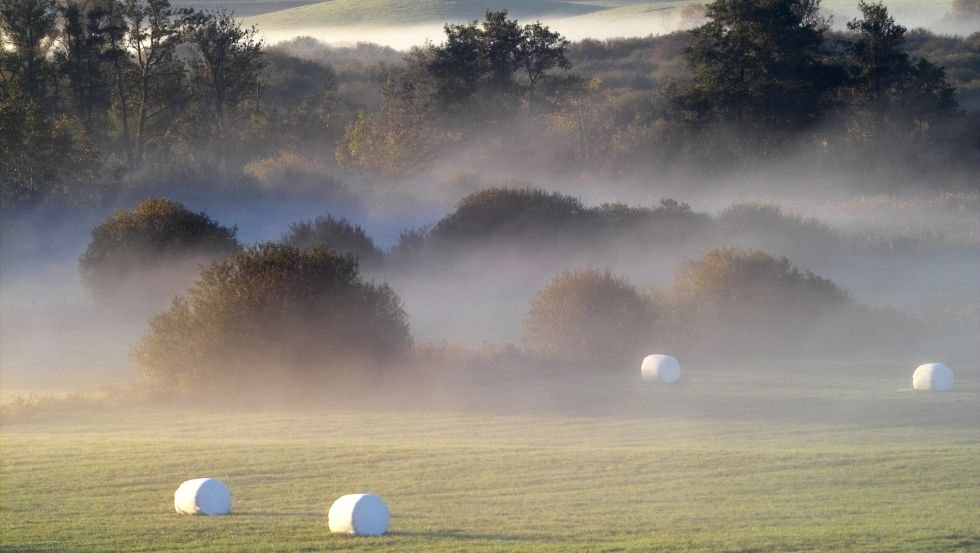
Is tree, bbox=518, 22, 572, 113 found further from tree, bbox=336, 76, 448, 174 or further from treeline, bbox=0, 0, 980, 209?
tree, bbox=336, 76, 448, 174

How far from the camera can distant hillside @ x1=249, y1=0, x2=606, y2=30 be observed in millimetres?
114750

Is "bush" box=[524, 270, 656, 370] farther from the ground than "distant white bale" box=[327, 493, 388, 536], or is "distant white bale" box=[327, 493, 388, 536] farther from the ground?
"bush" box=[524, 270, 656, 370]

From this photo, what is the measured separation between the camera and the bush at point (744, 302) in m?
28.0

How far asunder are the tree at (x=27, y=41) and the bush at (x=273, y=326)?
3064 cm

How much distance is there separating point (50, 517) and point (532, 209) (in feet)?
103

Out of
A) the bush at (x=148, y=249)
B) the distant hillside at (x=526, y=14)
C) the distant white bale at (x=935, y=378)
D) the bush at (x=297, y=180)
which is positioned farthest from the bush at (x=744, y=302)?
the distant hillside at (x=526, y=14)

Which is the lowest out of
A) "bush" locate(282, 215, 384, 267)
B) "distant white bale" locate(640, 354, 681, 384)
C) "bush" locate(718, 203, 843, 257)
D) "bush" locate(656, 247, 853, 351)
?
"distant white bale" locate(640, 354, 681, 384)

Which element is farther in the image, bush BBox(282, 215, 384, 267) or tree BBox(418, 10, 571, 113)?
tree BBox(418, 10, 571, 113)

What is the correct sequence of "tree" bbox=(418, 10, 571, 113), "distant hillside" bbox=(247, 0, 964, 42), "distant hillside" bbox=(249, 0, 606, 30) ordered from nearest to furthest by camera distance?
"tree" bbox=(418, 10, 571, 113) → "distant hillside" bbox=(247, 0, 964, 42) → "distant hillside" bbox=(249, 0, 606, 30)

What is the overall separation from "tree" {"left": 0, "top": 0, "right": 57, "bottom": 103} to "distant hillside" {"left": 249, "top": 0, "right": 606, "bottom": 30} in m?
56.9

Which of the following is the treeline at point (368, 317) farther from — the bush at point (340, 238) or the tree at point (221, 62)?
the tree at point (221, 62)

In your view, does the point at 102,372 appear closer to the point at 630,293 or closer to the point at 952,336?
the point at 630,293

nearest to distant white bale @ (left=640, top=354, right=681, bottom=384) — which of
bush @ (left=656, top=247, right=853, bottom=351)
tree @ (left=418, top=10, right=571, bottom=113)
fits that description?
bush @ (left=656, top=247, right=853, bottom=351)

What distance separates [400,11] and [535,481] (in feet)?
360
